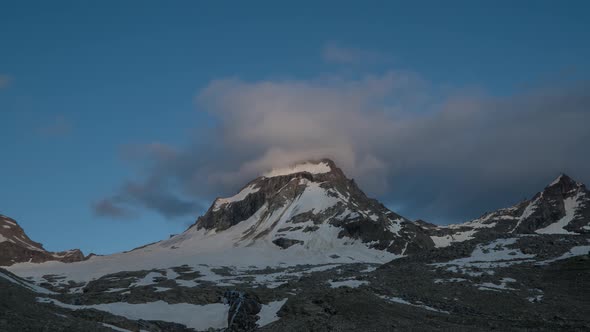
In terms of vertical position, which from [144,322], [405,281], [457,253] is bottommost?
[144,322]

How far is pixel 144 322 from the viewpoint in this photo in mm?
53938

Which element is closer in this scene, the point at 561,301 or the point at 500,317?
the point at 500,317

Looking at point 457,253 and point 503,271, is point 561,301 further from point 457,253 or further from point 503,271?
point 457,253

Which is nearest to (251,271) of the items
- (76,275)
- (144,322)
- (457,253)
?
(76,275)

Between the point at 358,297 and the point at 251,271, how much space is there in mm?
129245

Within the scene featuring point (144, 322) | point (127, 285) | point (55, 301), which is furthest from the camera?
point (127, 285)

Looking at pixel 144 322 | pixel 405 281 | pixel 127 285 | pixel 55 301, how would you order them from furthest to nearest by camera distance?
pixel 127 285
pixel 405 281
pixel 144 322
pixel 55 301

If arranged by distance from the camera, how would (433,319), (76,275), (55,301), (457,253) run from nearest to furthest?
(433,319), (55,301), (457,253), (76,275)

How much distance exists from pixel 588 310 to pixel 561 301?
15.3 ft

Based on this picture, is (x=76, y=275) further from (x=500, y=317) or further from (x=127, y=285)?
(x=500, y=317)

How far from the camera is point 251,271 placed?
177250 millimetres

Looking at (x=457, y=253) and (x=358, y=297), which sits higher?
(x=457, y=253)

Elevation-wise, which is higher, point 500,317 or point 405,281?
point 405,281

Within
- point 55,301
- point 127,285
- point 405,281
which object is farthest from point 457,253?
point 127,285
